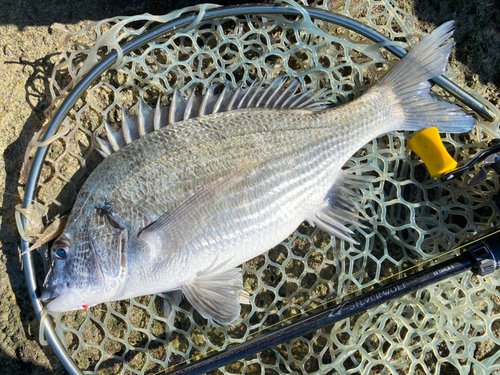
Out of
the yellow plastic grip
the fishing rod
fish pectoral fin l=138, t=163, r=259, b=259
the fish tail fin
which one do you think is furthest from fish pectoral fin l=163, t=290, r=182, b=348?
the yellow plastic grip

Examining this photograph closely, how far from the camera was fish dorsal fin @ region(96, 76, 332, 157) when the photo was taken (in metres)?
2.27

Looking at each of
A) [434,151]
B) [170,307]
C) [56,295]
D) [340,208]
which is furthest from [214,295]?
[434,151]

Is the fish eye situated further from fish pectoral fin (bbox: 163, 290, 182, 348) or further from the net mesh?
fish pectoral fin (bbox: 163, 290, 182, 348)

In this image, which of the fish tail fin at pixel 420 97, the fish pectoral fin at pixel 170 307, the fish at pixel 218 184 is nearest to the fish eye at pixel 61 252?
the fish at pixel 218 184

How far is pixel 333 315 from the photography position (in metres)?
2.28

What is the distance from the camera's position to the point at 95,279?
1.99 m

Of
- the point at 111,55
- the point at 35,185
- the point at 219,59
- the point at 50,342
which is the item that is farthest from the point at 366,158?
the point at 50,342

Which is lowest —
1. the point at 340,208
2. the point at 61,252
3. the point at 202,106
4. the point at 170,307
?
the point at 170,307

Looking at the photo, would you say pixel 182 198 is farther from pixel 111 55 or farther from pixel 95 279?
pixel 111 55

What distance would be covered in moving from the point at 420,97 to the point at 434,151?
372 millimetres

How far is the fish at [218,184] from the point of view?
2041mm

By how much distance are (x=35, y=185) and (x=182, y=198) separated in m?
0.99

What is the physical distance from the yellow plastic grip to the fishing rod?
0.50 metres

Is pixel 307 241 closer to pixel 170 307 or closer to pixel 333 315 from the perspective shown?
pixel 333 315
